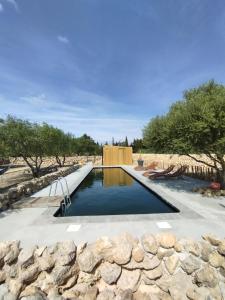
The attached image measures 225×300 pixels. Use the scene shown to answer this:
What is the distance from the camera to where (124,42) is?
13.8m

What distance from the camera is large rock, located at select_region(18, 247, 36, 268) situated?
462 cm

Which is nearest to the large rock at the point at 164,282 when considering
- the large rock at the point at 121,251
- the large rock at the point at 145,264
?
the large rock at the point at 145,264

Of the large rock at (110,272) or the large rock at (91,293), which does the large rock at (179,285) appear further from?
the large rock at (91,293)

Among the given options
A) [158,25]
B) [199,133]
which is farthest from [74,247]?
[158,25]

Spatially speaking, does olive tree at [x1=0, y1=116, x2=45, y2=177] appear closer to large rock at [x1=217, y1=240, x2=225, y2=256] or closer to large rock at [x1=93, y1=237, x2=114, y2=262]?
large rock at [x1=93, y1=237, x2=114, y2=262]

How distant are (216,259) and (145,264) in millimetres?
1600

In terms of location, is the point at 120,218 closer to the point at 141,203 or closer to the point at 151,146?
the point at 141,203

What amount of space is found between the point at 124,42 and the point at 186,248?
12943 millimetres

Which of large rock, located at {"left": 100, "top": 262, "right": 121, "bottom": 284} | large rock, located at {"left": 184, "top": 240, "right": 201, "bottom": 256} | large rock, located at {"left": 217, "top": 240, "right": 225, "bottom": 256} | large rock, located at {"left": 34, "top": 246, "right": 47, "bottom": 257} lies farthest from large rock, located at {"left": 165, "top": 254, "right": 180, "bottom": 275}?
large rock, located at {"left": 34, "top": 246, "right": 47, "bottom": 257}

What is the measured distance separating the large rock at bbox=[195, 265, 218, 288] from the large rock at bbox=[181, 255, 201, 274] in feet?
0.34

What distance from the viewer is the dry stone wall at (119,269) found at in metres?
4.36

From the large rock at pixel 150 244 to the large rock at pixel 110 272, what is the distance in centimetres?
77

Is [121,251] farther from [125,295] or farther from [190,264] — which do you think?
[190,264]

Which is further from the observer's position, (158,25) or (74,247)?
(158,25)
